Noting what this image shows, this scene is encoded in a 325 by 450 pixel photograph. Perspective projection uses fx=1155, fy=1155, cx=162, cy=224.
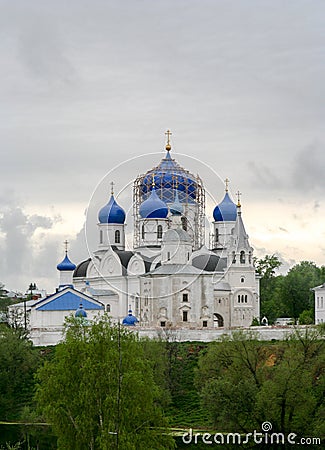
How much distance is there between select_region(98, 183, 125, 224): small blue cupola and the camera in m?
57.7

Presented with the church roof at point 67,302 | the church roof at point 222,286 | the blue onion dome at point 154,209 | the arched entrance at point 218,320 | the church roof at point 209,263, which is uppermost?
the blue onion dome at point 154,209

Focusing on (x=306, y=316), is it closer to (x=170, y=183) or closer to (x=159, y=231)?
(x=159, y=231)

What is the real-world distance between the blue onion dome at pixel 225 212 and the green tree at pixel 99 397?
31557 mm

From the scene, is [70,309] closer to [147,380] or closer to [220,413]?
[220,413]

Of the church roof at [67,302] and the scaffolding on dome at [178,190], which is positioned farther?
the scaffolding on dome at [178,190]

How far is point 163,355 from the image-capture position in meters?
40.8

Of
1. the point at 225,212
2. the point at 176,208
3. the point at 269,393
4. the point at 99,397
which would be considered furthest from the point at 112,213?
the point at 99,397

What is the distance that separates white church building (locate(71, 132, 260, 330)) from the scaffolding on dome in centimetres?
5

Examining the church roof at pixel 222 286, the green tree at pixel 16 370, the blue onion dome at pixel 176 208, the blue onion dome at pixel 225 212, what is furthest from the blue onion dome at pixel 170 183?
the green tree at pixel 16 370

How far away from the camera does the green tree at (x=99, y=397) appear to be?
1008 inches

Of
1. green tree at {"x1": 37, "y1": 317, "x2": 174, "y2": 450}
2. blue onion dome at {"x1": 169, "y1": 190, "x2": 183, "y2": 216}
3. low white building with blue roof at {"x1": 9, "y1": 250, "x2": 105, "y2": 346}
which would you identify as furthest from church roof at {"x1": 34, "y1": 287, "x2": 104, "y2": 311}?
green tree at {"x1": 37, "y1": 317, "x2": 174, "y2": 450}

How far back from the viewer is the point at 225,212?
58500 mm

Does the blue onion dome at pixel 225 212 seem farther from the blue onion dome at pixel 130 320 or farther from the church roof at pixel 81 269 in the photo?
the blue onion dome at pixel 130 320

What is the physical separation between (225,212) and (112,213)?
5.75m
